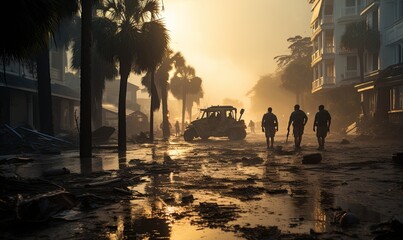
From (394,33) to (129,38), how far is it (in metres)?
20.1

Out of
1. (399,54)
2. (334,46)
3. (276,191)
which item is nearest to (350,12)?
(334,46)

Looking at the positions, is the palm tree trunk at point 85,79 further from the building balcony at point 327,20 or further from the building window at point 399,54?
the building balcony at point 327,20

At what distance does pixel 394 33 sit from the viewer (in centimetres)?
2927

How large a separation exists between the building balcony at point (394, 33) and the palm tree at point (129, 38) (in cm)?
1741

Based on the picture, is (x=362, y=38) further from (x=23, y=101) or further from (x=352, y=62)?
(x=23, y=101)

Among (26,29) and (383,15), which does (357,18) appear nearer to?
(383,15)

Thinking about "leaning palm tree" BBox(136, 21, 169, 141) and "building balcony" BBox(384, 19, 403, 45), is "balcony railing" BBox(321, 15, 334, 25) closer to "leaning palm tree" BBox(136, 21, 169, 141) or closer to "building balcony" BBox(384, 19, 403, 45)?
"building balcony" BBox(384, 19, 403, 45)

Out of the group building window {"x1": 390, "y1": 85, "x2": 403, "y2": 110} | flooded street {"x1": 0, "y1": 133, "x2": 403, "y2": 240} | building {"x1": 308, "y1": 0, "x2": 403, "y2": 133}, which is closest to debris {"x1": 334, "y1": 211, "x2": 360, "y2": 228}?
flooded street {"x1": 0, "y1": 133, "x2": 403, "y2": 240}

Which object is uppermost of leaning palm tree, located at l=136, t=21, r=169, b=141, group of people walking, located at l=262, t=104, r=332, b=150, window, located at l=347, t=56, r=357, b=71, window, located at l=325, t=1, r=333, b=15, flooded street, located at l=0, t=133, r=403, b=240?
window, located at l=325, t=1, r=333, b=15

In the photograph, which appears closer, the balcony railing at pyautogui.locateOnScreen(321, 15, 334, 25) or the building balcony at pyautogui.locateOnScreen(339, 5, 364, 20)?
the building balcony at pyautogui.locateOnScreen(339, 5, 364, 20)

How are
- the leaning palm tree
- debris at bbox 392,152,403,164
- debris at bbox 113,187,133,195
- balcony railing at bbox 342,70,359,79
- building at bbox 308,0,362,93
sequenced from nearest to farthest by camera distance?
debris at bbox 113,187,133,195 < debris at bbox 392,152,403,164 < the leaning palm tree < balcony railing at bbox 342,70,359,79 < building at bbox 308,0,362,93

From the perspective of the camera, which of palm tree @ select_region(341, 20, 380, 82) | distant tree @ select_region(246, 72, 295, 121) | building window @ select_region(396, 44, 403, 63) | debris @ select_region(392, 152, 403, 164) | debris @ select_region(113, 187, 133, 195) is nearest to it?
debris @ select_region(113, 187, 133, 195)

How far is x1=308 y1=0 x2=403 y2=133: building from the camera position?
26078 mm

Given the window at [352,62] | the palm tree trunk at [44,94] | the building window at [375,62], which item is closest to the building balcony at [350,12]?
the window at [352,62]
